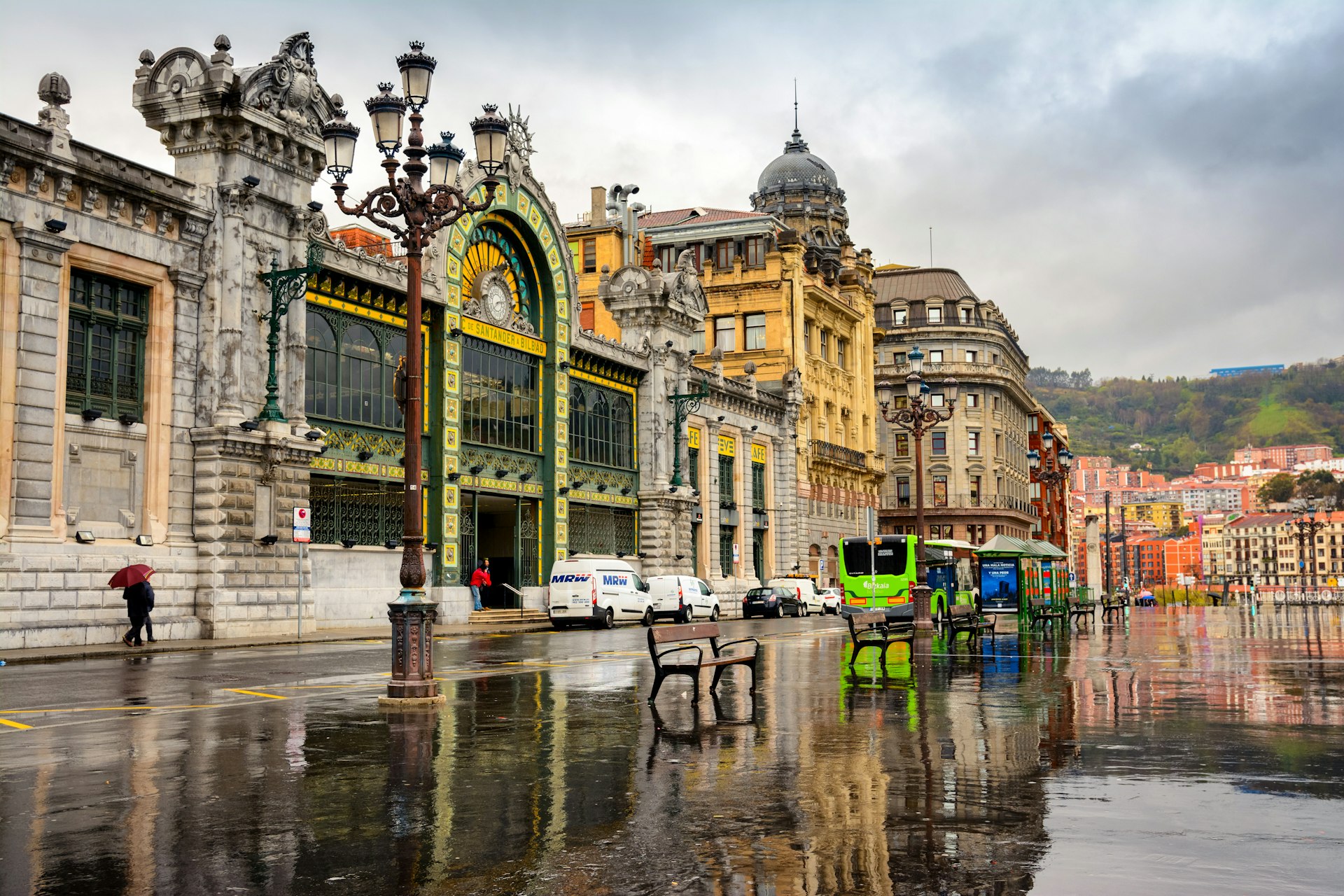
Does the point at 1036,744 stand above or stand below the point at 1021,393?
below

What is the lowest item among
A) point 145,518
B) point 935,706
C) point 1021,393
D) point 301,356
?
point 935,706

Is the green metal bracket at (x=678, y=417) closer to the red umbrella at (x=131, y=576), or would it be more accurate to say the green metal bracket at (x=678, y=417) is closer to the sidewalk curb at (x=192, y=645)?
the sidewalk curb at (x=192, y=645)

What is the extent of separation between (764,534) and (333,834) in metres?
57.7

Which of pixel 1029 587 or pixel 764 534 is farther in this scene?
pixel 764 534

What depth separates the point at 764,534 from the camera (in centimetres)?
6431

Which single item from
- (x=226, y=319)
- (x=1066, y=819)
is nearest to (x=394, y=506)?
(x=226, y=319)

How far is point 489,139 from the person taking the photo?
16531 mm

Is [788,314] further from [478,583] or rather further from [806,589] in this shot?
[478,583]

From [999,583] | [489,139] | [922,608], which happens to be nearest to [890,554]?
[999,583]

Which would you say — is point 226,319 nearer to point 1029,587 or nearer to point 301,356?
point 301,356

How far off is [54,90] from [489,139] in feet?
46.0

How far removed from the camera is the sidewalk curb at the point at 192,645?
74.3ft

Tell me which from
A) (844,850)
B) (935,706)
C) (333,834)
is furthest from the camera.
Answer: (935,706)

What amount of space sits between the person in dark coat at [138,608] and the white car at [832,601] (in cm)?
3547
